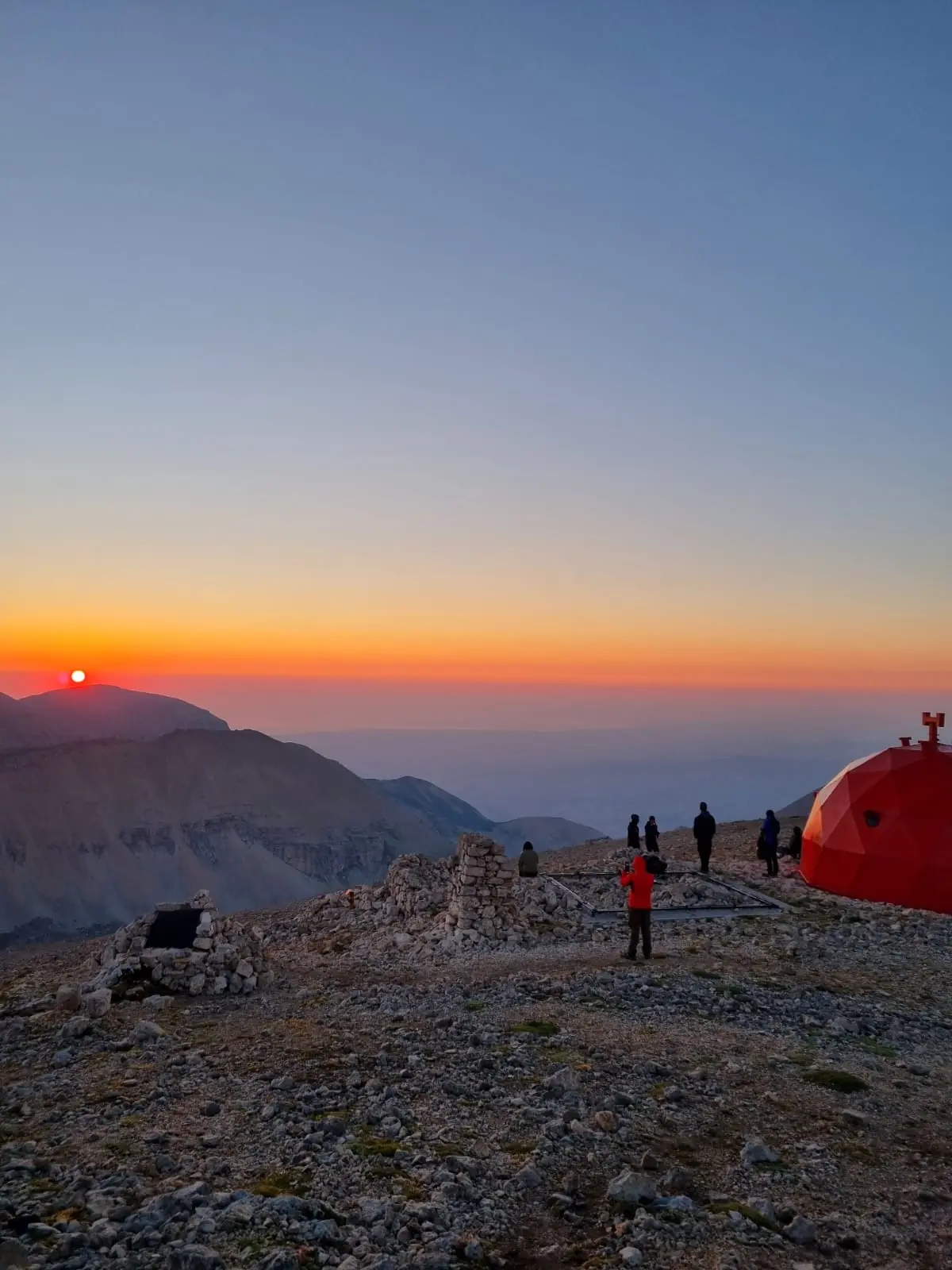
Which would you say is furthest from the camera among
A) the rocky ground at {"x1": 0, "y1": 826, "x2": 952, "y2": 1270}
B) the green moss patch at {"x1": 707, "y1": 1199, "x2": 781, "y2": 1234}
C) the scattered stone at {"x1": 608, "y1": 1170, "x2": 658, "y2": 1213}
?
the scattered stone at {"x1": 608, "y1": 1170, "x2": 658, "y2": 1213}

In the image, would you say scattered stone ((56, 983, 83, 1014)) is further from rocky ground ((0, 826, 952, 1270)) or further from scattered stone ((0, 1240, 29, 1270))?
scattered stone ((0, 1240, 29, 1270))

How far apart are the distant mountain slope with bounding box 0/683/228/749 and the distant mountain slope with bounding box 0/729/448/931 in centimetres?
515

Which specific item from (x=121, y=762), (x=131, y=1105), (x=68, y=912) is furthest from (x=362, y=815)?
(x=131, y=1105)

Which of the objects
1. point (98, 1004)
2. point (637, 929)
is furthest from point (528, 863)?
point (98, 1004)

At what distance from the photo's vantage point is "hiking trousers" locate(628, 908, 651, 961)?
15.4 meters

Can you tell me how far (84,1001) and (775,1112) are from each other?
349 inches

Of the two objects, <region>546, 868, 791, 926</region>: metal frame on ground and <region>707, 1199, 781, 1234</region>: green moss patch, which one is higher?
<region>707, 1199, 781, 1234</region>: green moss patch

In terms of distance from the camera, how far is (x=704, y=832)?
24.1 m

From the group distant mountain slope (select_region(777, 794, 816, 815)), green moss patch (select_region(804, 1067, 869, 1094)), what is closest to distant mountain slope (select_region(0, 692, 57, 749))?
distant mountain slope (select_region(777, 794, 816, 815))

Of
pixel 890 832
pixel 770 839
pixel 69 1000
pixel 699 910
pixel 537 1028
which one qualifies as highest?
pixel 890 832

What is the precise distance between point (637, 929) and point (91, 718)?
82.6 m

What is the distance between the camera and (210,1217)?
612 centimetres

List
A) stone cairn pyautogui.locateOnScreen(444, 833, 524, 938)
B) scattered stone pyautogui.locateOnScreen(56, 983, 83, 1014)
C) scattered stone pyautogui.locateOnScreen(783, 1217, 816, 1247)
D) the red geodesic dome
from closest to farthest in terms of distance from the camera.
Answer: scattered stone pyautogui.locateOnScreen(783, 1217, 816, 1247)
scattered stone pyautogui.locateOnScreen(56, 983, 83, 1014)
stone cairn pyautogui.locateOnScreen(444, 833, 524, 938)
the red geodesic dome

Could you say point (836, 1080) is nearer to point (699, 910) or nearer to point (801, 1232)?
point (801, 1232)
